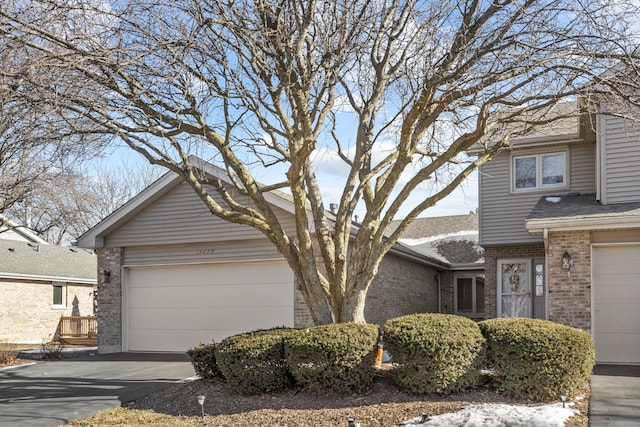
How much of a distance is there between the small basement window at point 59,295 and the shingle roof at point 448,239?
45.8 ft

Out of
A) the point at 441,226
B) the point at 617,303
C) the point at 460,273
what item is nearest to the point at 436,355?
the point at 617,303

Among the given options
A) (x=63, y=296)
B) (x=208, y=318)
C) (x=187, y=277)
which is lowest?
(x=63, y=296)

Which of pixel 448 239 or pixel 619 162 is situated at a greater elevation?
pixel 619 162

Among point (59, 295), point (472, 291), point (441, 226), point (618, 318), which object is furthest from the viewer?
point (441, 226)

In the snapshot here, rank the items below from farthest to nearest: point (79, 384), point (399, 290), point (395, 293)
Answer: point (399, 290), point (395, 293), point (79, 384)

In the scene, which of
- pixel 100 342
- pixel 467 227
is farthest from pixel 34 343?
pixel 467 227

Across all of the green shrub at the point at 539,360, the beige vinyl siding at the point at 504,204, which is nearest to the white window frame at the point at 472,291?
the beige vinyl siding at the point at 504,204

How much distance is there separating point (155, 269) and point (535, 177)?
991 cm

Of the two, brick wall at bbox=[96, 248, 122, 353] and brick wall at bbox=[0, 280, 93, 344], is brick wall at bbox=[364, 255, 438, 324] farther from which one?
brick wall at bbox=[0, 280, 93, 344]

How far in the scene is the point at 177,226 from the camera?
51.1ft

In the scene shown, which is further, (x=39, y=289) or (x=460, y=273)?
(x=39, y=289)

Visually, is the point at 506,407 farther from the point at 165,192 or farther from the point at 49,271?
the point at 49,271

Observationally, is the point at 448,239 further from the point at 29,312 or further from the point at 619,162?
the point at 29,312

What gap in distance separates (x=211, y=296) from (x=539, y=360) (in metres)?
9.07
